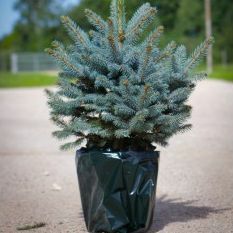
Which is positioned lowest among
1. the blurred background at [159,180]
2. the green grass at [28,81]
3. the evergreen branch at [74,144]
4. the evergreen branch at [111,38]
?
the green grass at [28,81]

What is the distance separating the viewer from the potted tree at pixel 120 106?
182 inches

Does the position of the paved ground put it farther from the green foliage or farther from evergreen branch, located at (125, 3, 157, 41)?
evergreen branch, located at (125, 3, 157, 41)

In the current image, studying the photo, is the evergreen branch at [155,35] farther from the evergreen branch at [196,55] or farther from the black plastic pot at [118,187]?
the black plastic pot at [118,187]

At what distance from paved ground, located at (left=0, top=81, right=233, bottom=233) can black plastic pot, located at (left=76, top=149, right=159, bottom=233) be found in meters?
0.42

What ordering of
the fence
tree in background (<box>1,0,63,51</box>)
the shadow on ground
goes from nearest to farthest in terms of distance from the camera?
the shadow on ground → the fence → tree in background (<box>1,0,63,51</box>)

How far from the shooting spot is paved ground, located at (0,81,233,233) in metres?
5.50

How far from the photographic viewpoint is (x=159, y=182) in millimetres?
7324

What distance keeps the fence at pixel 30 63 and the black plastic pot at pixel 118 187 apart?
51242mm

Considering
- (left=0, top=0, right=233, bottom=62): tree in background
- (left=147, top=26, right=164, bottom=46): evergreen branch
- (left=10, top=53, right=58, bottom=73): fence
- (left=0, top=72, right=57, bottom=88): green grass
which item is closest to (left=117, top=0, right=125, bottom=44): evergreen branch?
(left=147, top=26, right=164, bottom=46): evergreen branch

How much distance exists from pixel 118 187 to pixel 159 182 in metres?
2.71

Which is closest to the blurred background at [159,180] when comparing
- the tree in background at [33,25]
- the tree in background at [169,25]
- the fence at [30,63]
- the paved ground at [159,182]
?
the paved ground at [159,182]

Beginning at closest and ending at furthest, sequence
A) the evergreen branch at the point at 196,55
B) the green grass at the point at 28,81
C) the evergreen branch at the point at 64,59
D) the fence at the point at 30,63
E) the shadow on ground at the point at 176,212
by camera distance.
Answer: the evergreen branch at the point at 64,59
the evergreen branch at the point at 196,55
the shadow on ground at the point at 176,212
the green grass at the point at 28,81
the fence at the point at 30,63

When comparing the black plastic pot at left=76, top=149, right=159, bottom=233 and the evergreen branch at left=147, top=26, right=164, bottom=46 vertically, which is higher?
the evergreen branch at left=147, top=26, right=164, bottom=46

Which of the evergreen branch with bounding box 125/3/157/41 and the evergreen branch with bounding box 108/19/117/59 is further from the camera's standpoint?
the evergreen branch with bounding box 125/3/157/41
